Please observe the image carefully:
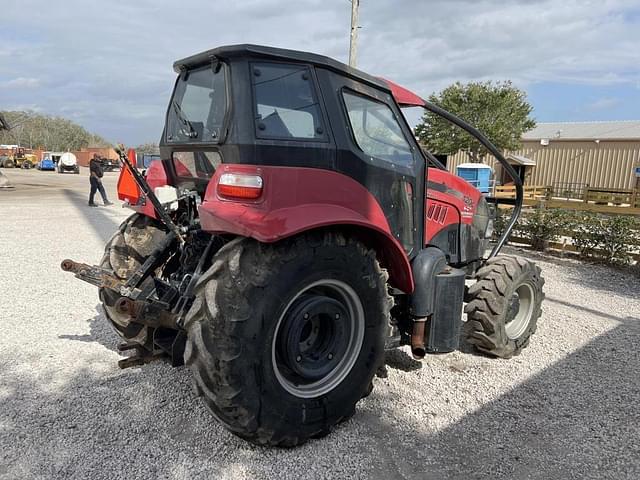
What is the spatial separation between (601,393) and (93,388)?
3893 millimetres

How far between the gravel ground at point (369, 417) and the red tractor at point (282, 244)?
0.28m

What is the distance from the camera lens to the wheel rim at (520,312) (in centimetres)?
473

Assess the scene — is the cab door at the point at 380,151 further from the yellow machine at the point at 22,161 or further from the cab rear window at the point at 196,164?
the yellow machine at the point at 22,161

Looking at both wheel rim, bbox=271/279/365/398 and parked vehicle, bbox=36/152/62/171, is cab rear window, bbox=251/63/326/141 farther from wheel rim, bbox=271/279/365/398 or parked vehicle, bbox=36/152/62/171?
parked vehicle, bbox=36/152/62/171

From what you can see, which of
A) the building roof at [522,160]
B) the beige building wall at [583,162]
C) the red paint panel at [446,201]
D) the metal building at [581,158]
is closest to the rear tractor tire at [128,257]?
the red paint panel at [446,201]

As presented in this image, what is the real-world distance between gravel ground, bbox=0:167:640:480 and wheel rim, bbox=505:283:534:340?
0.74 feet

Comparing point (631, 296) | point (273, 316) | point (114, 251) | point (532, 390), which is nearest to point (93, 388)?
point (114, 251)

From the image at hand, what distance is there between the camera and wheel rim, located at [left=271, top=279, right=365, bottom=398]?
9.55 feet

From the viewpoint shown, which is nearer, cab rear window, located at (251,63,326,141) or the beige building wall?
cab rear window, located at (251,63,326,141)

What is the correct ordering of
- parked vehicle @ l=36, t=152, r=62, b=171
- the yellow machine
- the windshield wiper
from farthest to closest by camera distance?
the yellow machine
parked vehicle @ l=36, t=152, r=62, b=171
the windshield wiper

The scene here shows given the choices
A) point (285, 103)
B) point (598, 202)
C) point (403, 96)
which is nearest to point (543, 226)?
point (403, 96)

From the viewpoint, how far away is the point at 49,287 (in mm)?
6602

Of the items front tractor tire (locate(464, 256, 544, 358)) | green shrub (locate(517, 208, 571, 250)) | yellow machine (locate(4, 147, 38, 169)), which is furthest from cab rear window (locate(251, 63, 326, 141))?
yellow machine (locate(4, 147, 38, 169))

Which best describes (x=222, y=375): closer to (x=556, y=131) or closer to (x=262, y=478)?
(x=262, y=478)
